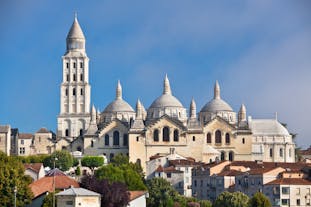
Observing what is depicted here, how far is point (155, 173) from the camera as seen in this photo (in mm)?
102625

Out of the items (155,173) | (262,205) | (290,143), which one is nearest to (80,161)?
(155,173)

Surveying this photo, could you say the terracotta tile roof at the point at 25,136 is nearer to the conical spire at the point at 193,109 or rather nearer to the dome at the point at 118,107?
the dome at the point at 118,107

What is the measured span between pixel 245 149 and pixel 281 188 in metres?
30.1

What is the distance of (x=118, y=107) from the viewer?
12344cm

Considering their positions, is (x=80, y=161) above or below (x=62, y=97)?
below

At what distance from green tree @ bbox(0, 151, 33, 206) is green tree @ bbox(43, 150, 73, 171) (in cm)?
3142

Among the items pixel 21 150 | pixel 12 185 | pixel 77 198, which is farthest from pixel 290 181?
pixel 21 150

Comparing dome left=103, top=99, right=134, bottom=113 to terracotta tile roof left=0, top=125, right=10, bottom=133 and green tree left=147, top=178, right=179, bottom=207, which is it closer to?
terracotta tile roof left=0, top=125, right=10, bottom=133

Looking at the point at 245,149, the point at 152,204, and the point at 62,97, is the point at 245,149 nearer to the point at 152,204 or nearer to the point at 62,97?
the point at 62,97

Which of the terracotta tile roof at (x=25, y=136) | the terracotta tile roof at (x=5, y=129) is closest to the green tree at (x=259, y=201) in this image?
the terracotta tile roof at (x=5, y=129)

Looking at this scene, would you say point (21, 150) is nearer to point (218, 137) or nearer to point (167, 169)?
point (218, 137)

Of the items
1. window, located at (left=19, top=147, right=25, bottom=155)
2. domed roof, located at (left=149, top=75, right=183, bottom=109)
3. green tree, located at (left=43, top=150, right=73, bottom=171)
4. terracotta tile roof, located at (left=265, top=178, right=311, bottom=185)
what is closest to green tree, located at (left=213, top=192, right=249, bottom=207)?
terracotta tile roof, located at (left=265, top=178, right=311, bottom=185)

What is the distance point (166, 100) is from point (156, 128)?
28.9 feet

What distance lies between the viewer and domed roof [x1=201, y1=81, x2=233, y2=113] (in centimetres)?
12288
